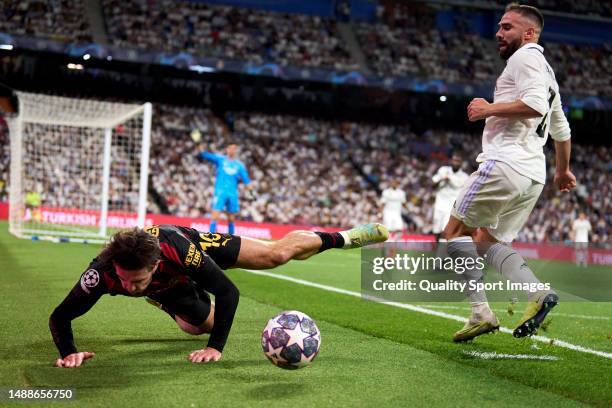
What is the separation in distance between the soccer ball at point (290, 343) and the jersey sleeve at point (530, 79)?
86.9 inches

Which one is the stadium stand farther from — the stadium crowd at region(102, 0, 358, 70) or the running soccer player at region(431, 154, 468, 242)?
the running soccer player at region(431, 154, 468, 242)

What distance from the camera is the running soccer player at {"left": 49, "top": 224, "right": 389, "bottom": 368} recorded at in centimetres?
427

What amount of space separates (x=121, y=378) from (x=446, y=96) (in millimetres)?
33681

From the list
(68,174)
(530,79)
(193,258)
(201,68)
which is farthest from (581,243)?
(193,258)

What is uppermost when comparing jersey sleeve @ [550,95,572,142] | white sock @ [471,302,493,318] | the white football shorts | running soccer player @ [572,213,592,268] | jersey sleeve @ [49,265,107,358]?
jersey sleeve @ [550,95,572,142]

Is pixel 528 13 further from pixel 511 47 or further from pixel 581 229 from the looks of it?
pixel 581 229

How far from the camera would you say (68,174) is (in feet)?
74.1

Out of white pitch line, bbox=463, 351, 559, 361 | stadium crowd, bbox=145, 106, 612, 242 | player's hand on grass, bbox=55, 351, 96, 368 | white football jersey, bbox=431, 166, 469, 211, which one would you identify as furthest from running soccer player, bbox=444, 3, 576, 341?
stadium crowd, bbox=145, 106, 612, 242

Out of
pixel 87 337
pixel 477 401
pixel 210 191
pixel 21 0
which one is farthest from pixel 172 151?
pixel 477 401

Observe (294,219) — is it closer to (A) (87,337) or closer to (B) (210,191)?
(B) (210,191)

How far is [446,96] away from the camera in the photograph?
120ft

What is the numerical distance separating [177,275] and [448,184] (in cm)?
1159

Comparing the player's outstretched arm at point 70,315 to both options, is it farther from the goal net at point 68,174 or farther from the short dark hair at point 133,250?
the goal net at point 68,174

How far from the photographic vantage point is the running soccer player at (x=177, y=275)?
14.0 feet
